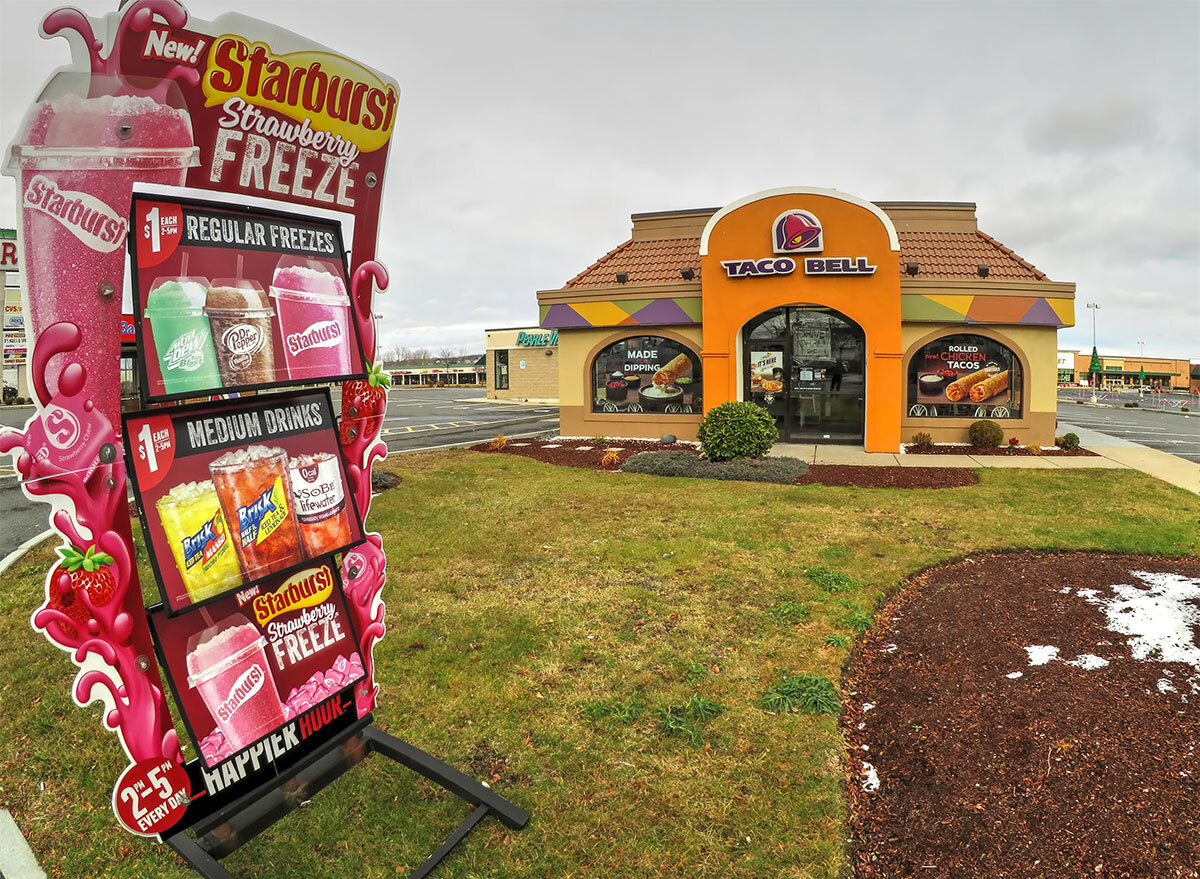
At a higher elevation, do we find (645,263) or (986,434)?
(645,263)

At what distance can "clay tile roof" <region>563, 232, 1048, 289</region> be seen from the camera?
18.4m

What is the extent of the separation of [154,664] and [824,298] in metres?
17.0

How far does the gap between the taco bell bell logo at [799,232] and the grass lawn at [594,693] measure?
9.16 m

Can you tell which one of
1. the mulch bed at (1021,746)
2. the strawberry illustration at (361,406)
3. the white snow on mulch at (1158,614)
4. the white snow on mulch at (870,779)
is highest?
the strawberry illustration at (361,406)

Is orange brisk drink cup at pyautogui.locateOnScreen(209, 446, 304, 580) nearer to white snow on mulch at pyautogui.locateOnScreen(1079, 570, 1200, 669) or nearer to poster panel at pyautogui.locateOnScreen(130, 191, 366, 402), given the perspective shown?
poster panel at pyautogui.locateOnScreen(130, 191, 366, 402)

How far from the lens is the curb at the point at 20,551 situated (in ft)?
26.1

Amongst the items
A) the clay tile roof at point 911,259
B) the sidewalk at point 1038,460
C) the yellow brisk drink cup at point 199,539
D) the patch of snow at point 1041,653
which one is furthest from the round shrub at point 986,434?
the yellow brisk drink cup at point 199,539

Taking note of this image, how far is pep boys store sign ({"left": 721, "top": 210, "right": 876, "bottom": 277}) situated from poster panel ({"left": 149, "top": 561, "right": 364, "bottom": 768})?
15805 mm

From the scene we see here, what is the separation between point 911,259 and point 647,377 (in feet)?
28.1

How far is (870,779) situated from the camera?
3924 millimetres

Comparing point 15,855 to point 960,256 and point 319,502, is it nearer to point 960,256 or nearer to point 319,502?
point 319,502

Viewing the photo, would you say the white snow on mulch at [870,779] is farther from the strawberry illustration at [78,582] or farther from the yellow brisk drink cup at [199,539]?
the strawberry illustration at [78,582]

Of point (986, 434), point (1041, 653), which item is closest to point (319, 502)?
point (1041, 653)

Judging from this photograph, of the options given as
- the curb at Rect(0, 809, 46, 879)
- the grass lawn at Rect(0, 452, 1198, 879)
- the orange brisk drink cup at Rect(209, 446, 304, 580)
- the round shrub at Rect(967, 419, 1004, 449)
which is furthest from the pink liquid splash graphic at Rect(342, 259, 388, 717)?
the round shrub at Rect(967, 419, 1004, 449)
